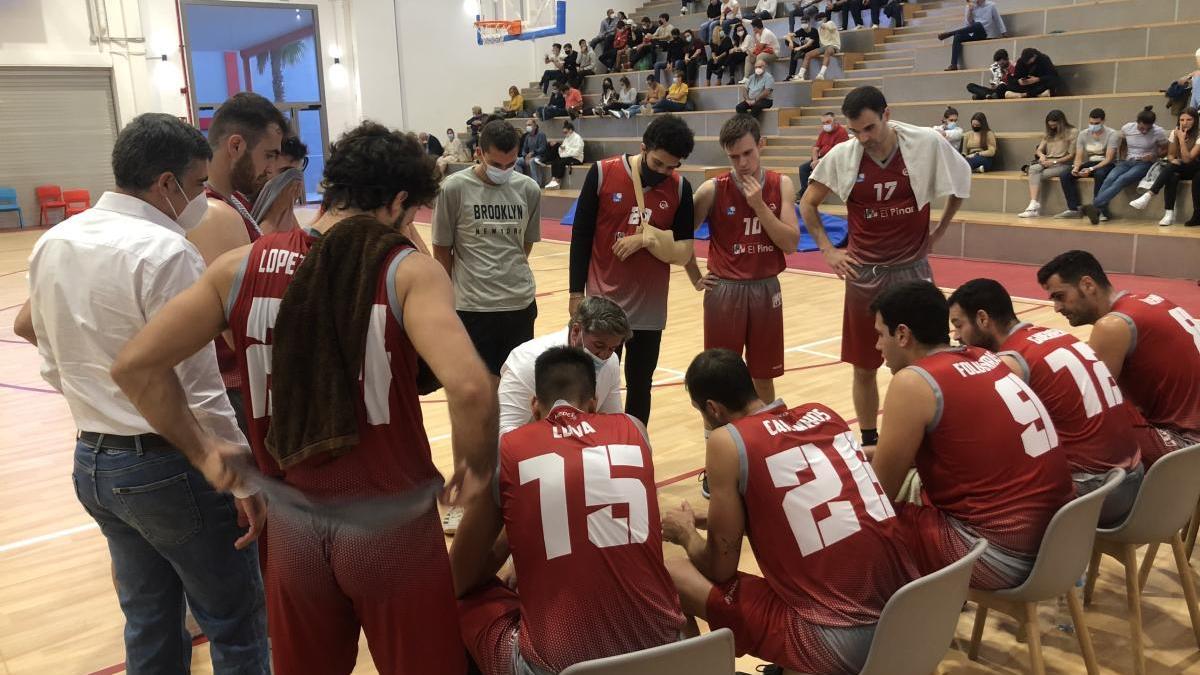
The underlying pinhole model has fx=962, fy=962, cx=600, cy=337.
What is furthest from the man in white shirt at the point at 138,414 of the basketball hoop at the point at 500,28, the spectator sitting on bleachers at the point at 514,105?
the spectator sitting on bleachers at the point at 514,105

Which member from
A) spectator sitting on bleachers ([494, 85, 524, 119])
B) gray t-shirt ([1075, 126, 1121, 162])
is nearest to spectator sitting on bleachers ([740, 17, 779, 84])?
spectator sitting on bleachers ([494, 85, 524, 119])

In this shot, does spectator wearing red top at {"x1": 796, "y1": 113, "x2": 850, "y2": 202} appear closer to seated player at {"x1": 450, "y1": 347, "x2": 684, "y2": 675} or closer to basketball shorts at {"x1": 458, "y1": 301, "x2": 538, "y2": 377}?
basketball shorts at {"x1": 458, "y1": 301, "x2": 538, "y2": 377}

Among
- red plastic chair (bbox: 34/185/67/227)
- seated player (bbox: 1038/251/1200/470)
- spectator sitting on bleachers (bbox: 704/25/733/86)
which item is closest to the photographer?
seated player (bbox: 1038/251/1200/470)

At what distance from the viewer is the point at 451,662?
2129mm

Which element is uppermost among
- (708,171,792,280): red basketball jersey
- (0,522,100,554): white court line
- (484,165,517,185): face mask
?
(484,165,517,185): face mask

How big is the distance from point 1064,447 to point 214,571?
8.36 ft

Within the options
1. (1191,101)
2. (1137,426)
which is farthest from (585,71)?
(1137,426)

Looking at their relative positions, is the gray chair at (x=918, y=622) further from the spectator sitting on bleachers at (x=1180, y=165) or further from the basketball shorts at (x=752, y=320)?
the spectator sitting on bleachers at (x=1180, y=165)

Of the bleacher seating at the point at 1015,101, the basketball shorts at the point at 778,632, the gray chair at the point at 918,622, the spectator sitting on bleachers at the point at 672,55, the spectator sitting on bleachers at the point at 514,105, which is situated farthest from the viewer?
the spectator sitting on bleachers at the point at 514,105

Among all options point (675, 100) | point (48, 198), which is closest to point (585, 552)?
point (675, 100)

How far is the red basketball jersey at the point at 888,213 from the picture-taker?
15.2ft

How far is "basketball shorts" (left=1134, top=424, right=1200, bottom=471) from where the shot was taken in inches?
130

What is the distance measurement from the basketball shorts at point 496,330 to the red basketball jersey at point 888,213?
167 centimetres

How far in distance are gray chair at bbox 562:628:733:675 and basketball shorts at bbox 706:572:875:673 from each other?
0.26 metres
